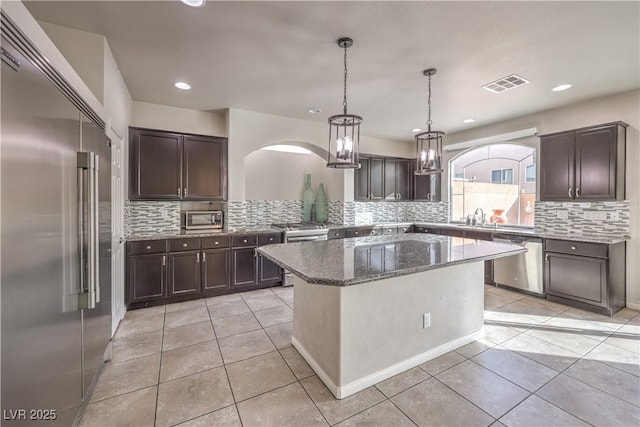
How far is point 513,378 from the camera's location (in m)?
2.17

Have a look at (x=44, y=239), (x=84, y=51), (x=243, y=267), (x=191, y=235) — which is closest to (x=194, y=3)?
(x=84, y=51)

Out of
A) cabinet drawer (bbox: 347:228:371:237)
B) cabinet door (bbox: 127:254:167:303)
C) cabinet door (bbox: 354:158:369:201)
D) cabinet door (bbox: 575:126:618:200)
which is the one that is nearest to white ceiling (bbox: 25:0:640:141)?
cabinet door (bbox: 575:126:618:200)

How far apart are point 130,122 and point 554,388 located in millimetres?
5149

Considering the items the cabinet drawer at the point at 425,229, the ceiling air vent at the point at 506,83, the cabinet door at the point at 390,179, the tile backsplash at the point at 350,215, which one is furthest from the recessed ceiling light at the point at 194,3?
the cabinet drawer at the point at 425,229

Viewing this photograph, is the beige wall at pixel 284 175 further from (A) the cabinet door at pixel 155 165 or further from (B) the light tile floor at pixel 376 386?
(B) the light tile floor at pixel 376 386

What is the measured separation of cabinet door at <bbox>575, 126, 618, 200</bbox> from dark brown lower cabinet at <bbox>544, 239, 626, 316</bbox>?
2.19 feet

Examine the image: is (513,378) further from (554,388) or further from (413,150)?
(413,150)

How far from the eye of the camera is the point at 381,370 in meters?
2.15

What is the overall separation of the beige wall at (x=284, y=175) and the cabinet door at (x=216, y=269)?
1378 mm

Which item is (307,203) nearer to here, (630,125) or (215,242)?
(215,242)

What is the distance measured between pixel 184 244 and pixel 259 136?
1926 mm

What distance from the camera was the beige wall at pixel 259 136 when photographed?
4.26 m

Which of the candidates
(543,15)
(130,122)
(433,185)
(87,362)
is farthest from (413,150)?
(87,362)

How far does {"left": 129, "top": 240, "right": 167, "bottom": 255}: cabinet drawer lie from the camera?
3.50 metres
